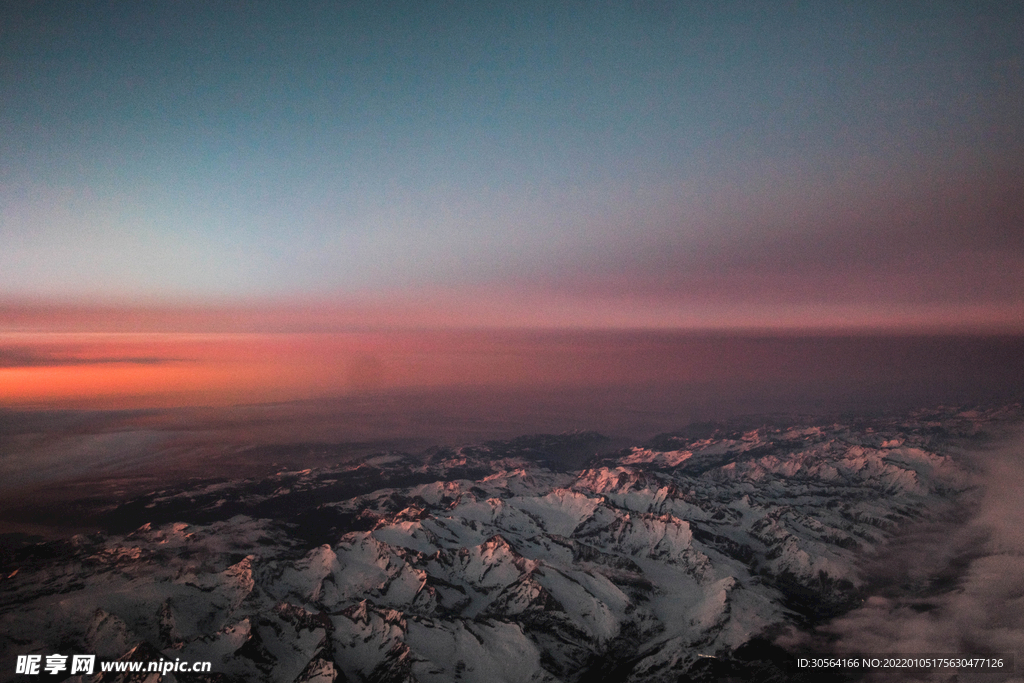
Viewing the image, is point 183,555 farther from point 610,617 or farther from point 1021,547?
point 1021,547

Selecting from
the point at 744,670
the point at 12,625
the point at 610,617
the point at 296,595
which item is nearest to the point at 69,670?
the point at 12,625

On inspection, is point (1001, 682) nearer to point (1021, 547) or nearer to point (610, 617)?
point (610, 617)

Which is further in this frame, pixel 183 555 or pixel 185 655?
pixel 183 555

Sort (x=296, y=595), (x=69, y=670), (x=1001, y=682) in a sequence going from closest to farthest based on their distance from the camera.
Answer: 1. (x=1001, y=682)
2. (x=69, y=670)
3. (x=296, y=595)

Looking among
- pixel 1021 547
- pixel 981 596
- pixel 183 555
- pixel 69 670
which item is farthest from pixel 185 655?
pixel 1021 547

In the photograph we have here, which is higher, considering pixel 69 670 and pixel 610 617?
pixel 69 670

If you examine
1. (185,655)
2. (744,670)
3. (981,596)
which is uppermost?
(185,655)

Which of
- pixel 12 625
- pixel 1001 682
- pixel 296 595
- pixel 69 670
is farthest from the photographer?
pixel 296 595

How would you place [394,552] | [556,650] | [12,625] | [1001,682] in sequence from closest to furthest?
[1001,682] < [12,625] < [556,650] < [394,552]

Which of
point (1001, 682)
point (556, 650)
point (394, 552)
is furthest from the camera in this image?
point (394, 552)
